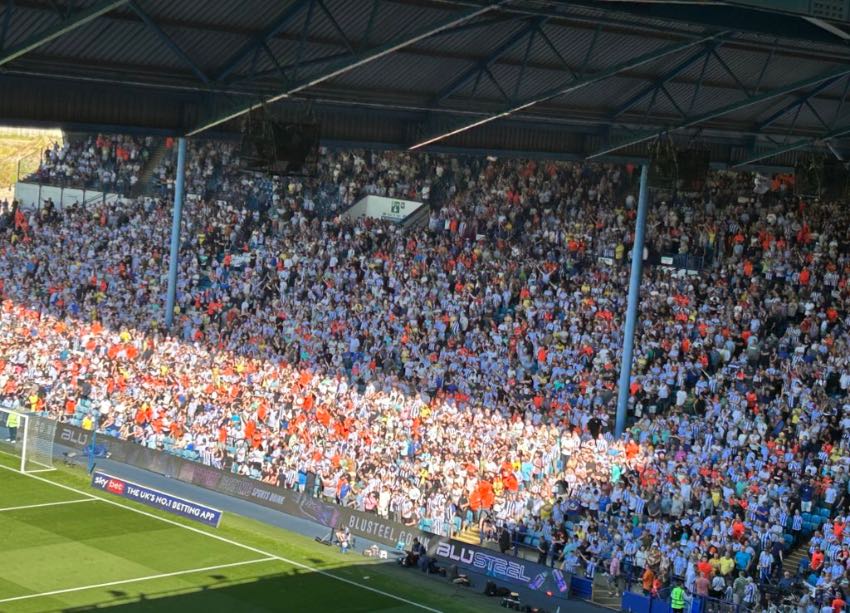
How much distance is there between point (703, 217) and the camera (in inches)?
1451

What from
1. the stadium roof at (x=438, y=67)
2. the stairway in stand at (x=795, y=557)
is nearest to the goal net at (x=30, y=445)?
the stadium roof at (x=438, y=67)

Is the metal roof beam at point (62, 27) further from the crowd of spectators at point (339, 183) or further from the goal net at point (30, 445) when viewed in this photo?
the crowd of spectators at point (339, 183)

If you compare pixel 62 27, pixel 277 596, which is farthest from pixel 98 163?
pixel 62 27

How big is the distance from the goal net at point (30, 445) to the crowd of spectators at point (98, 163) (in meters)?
14.9

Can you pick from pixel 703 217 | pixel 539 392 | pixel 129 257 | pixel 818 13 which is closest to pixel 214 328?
pixel 129 257

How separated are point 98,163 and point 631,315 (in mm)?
27412

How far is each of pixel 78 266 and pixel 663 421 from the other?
75.6 ft

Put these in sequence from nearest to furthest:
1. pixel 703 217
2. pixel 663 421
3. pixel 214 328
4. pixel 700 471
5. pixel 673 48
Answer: pixel 673 48 → pixel 700 471 → pixel 663 421 → pixel 703 217 → pixel 214 328

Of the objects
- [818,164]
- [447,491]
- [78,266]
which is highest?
[818,164]

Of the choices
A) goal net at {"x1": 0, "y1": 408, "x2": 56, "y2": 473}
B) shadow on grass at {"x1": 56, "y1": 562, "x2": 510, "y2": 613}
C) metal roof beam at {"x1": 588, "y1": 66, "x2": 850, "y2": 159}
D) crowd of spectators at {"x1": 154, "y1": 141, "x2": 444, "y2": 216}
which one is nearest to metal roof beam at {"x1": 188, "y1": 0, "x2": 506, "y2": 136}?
metal roof beam at {"x1": 588, "y1": 66, "x2": 850, "y2": 159}

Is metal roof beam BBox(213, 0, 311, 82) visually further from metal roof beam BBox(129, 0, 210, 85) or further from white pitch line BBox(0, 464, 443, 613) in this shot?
white pitch line BBox(0, 464, 443, 613)

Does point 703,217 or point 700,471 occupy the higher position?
point 703,217

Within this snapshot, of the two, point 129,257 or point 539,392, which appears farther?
point 129,257

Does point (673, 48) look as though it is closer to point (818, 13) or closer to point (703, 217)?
point (818, 13)
